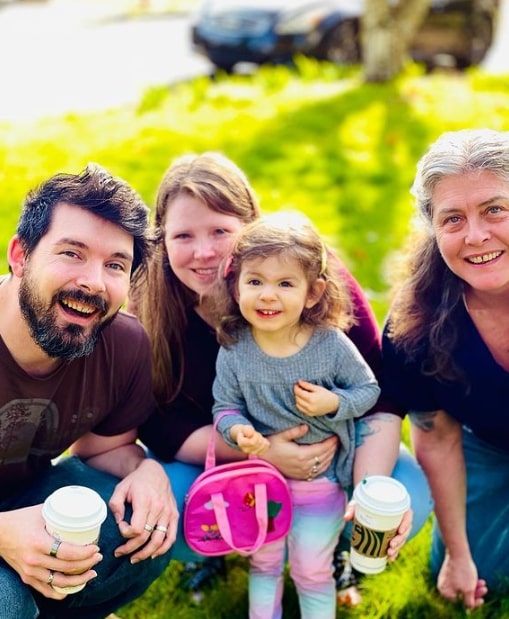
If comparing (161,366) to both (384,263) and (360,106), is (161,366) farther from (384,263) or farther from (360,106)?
(360,106)

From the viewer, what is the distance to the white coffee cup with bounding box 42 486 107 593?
2.04 metres

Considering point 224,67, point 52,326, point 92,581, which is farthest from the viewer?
point 224,67

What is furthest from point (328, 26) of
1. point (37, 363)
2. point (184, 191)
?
point (37, 363)

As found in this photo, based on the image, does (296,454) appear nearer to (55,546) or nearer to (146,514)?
(146,514)

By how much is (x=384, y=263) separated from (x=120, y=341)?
10.4 feet

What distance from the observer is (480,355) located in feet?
8.78

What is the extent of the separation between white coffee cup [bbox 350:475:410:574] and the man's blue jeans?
676 mm

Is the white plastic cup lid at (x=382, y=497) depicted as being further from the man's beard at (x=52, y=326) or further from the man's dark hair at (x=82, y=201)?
the man's dark hair at (x=82, y=201)

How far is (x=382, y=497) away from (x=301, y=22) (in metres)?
8.79

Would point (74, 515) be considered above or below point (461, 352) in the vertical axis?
below

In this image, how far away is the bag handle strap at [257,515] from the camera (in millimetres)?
2611

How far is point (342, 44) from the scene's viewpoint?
407 inches

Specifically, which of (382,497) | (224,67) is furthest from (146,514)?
(224,67)

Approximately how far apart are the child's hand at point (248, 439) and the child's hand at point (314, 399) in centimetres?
16
